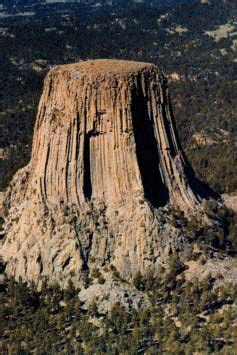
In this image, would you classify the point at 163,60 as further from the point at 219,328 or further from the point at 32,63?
the point at 219,328

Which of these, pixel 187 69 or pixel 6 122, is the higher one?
pixel 187 69

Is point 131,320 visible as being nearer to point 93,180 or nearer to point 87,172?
point 93,180

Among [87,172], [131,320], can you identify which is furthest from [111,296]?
[87,172]

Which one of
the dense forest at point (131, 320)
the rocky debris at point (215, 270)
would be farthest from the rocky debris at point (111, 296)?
the rocky debris at point (215, 270)

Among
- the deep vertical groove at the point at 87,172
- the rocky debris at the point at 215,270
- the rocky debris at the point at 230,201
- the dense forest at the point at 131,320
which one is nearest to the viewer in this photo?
the dense forest at the point at 131,320

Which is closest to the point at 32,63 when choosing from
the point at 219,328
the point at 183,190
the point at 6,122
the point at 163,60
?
the point at 163,60

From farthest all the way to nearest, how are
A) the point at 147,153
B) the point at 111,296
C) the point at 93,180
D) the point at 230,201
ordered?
the point at 230,201
the point at 147,153
the point at 93,180
the point at 111,296

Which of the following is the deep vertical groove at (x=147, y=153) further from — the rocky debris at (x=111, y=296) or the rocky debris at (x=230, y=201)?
the rocky debris at (x=230, y=201)

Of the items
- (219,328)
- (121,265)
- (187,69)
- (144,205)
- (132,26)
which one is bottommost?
(219,328)
